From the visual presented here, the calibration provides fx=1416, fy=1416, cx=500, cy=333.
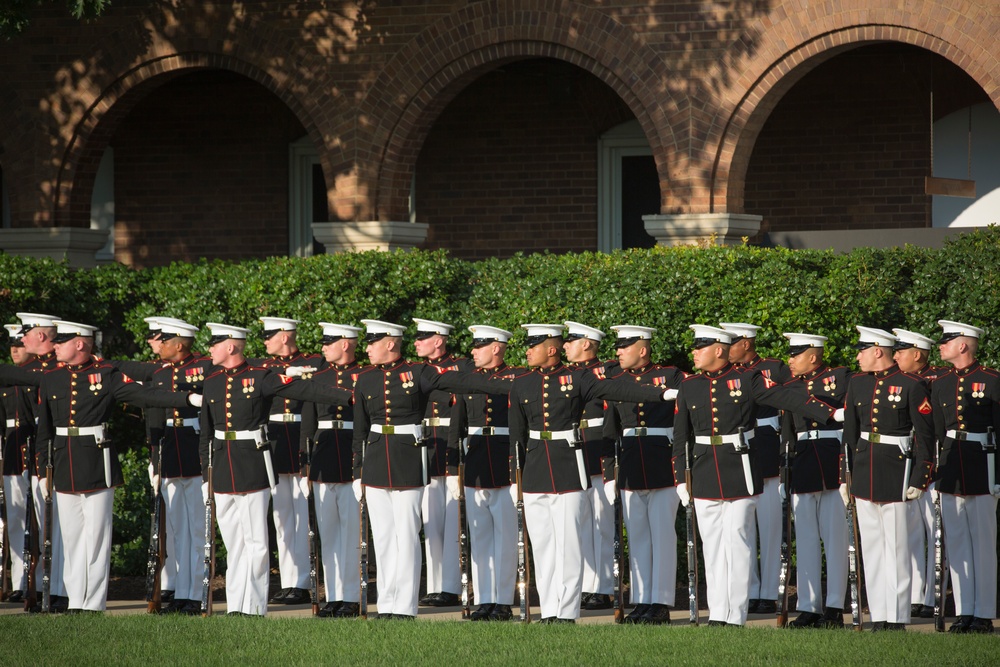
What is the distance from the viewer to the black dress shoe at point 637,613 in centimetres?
868

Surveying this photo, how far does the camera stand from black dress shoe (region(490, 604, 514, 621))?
8.81 metres

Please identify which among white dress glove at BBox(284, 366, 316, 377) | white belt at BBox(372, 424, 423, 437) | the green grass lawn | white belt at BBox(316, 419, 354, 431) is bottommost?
the green grass lawn

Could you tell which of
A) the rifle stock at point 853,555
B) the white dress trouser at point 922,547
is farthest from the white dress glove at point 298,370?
the white dress trouser at point 922,547

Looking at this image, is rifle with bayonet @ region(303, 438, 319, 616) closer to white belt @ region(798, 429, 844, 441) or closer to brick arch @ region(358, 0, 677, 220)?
white belt @ region(798, 429, 844, 441)

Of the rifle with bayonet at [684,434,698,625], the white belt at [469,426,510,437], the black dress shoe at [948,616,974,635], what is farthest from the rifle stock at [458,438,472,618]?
the black dress shoe at [948,616,974,635]

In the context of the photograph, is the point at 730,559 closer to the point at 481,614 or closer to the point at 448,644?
the point at 481,614

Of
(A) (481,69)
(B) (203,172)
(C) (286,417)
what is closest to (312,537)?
→ (C) (286,417)

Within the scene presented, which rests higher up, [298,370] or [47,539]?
[298,370]

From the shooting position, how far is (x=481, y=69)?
1414 centimetres

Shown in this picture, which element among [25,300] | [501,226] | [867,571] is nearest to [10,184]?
[25,300]

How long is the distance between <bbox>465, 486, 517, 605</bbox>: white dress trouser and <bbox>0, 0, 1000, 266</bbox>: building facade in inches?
193

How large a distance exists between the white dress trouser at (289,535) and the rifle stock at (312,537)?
3.4 inches

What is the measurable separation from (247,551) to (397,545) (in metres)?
0.91

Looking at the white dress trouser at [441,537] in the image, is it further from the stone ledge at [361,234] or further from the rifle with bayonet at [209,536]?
the stone ledge at [361,234]
